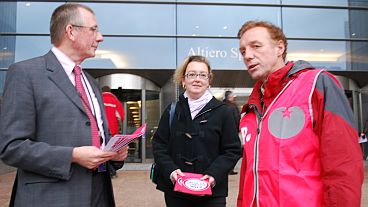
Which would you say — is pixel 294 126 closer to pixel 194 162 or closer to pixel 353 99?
pixel 194 162

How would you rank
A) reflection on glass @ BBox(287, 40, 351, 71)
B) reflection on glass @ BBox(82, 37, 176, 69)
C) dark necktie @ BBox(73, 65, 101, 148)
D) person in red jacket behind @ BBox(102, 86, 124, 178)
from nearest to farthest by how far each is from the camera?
dark necktie @ BBox(73, 65, 101, 148) < person in red jacket behind @ BBox(102, 86, 124, 178) < reflection on glass @ BBox(82, 37, 176, 69) < reflection on glass @ BBox(287, 40, 351, 71)

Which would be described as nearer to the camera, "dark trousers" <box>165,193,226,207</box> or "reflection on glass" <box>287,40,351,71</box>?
"dark trousers" <box>165,193,226,207</box>

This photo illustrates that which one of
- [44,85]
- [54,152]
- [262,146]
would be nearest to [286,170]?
[262,146]

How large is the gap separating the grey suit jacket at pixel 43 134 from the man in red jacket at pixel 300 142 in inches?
37.4

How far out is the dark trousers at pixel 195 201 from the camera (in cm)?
280

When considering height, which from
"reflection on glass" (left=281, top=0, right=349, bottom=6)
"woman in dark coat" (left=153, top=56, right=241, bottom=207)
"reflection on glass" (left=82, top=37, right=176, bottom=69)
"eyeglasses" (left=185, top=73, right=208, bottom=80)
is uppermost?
"reflection on glass" (left=281, top=0, right=349, bottom=6)

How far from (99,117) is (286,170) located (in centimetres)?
120

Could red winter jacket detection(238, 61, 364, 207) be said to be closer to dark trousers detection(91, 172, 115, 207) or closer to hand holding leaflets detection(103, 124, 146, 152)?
hand holding leaflets detection(103, 124, 146, 152)

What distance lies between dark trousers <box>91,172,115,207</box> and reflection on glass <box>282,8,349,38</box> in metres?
12.0

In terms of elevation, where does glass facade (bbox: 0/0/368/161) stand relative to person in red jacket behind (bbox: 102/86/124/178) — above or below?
above

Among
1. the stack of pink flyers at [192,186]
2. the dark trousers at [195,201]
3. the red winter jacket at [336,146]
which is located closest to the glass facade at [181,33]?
the dark trousers at [195,201]

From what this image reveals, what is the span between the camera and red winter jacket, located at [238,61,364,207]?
1505mm

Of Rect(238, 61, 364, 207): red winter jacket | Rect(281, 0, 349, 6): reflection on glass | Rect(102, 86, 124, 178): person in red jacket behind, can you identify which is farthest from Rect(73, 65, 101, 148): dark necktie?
Rect(281, 0, 349, 6): reflection on glass

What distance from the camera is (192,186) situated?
8.36 ft
